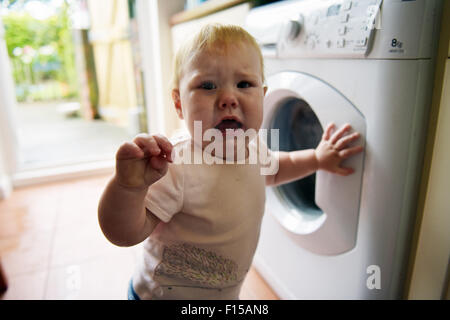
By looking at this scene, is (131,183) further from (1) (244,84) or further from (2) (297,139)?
(2) (297,139)

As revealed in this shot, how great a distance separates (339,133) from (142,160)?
1.21ft

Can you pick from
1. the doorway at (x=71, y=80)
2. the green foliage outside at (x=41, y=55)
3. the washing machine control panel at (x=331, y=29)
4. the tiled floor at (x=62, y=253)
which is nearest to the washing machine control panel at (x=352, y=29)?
the washing machine control panel at (x=331, y=29)

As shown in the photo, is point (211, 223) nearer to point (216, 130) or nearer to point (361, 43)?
point (216, 130)

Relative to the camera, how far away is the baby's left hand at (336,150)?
1.89 ft

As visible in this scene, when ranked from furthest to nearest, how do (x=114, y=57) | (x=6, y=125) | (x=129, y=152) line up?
(x=114, y=57) → (x=6, y=125) → (x=129, y=152)

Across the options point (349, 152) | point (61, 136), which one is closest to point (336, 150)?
point (349, 152)

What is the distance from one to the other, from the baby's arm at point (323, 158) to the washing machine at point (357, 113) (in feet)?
0.05

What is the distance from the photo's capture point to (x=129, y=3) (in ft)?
5.91

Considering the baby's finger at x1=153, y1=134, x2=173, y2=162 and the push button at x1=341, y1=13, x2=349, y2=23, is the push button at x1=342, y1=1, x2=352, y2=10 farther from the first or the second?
the baby's finger at x1=153, y1=134, x2=173, y2=162

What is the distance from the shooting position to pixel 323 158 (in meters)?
0.62

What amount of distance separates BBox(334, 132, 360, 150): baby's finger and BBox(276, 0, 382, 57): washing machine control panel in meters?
0.13

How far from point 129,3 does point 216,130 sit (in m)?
1.65

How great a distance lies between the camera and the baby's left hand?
58 cm

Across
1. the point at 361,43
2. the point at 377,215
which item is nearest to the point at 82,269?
the point at 377,215
